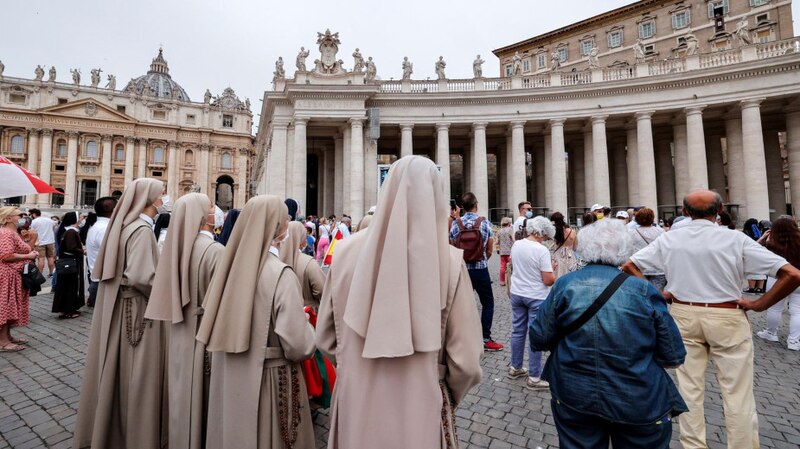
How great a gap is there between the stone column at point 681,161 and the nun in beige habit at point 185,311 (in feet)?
86.7

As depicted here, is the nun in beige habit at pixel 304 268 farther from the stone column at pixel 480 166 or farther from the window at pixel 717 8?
the window at pixel 717 8

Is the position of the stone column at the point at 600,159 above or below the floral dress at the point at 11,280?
above

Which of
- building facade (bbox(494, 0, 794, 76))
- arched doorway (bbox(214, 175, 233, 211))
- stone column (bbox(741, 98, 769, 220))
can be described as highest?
building facade (bbox(494, 0, 794, 76))

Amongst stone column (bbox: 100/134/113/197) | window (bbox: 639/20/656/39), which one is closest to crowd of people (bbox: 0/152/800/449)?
window (bbox: 639/20/656/39)

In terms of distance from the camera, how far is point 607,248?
2238mm

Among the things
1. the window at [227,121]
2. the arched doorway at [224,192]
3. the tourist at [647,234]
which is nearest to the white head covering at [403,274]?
the tourist at [647,234]

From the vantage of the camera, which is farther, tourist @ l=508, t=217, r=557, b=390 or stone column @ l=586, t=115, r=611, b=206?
stone column @ l=586, t=115, r=611, b=206

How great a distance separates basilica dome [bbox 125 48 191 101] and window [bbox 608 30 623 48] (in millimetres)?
73913

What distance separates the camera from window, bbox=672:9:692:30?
3397 centimetres

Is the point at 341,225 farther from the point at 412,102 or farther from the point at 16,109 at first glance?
the point at 16,109

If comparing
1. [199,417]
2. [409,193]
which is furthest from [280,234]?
[199,417]

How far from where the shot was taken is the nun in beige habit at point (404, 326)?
164cm

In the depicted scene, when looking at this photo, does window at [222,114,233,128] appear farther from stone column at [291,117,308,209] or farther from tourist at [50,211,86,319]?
tourist at [50,211,86,319]

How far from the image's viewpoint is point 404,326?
161 cm
